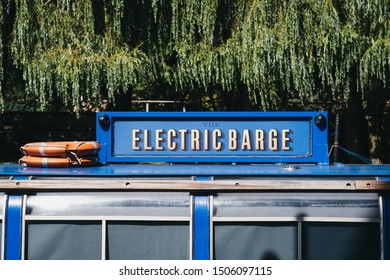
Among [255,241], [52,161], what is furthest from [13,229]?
[255,241]

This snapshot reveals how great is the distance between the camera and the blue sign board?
16.9 ft

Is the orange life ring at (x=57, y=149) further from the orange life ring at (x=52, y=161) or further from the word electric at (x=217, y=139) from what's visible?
the word electric at (x=217, y=139)

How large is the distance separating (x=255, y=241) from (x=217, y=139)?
3.86 feet

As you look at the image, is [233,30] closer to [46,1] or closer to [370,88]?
[370,88]

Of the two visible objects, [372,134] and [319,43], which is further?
[372,134]

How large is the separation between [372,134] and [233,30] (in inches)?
186

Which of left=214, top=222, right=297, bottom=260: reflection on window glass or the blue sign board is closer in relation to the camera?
left=214, top=222, right=297, bottom=260: reflection on window glass

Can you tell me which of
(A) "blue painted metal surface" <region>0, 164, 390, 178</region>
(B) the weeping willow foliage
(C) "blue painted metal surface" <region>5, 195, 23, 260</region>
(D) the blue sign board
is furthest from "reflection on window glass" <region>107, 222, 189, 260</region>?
(B) the weeping willow foliage

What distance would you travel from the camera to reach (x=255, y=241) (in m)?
4.24

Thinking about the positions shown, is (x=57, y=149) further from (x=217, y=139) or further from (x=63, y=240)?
(x=217, y=139)

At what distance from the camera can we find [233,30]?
29.8 feet

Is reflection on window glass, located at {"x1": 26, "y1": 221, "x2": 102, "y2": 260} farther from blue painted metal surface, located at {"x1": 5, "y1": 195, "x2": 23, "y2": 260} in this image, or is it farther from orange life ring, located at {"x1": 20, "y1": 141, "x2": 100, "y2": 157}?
orange life ring, located at {"x1": 20, "y1": 141, "x2": 100, "y2": 157}

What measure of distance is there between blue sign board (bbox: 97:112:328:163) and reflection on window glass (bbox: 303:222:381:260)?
3.52 ft

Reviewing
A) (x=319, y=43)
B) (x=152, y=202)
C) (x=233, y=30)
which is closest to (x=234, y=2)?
(x=233, y=30)
